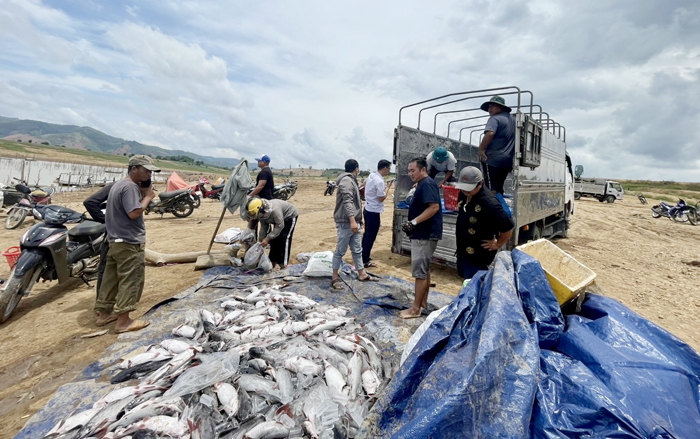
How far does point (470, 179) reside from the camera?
319cm

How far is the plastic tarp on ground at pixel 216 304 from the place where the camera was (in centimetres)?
235

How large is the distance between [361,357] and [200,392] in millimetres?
1228

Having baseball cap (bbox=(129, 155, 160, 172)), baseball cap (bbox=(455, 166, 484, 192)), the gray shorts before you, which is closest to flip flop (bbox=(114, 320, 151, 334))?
baseball cap (bbox=(129, 155, 160, 172))

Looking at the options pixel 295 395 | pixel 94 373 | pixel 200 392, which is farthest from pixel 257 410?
pixel 94 373

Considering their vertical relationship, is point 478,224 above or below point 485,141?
below

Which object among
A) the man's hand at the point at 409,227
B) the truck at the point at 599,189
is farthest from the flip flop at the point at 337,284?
the truck at the point at 599,189

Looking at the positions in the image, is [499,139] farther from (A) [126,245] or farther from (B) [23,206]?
(B) [23,206]

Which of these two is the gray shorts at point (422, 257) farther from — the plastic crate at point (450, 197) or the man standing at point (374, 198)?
the plastic crate at point (450, 197)

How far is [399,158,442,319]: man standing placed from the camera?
145 inches

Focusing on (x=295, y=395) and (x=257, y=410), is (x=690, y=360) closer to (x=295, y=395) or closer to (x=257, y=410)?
(x=295, y=395)

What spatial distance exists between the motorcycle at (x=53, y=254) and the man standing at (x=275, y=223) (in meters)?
1.92

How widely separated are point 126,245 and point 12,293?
1603 millimetres

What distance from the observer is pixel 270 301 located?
3.94m

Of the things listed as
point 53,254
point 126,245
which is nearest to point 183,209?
point 53,254
